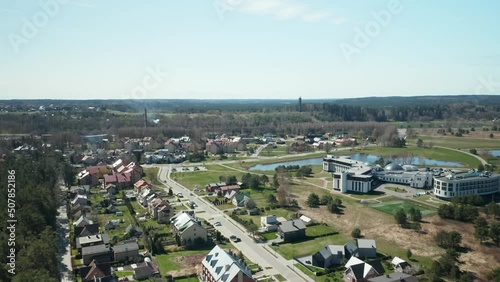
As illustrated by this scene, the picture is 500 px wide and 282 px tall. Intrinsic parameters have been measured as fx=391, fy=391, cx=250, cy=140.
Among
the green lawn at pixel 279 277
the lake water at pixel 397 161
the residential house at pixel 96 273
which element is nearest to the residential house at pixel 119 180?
the lake water at pixel 397 161

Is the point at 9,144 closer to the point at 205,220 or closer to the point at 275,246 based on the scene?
the point at 205,220

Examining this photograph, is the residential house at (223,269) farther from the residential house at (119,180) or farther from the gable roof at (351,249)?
the residential house at (119,180)

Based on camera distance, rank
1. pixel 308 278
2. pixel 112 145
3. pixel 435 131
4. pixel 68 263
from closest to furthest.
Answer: pixel 308 278 < pixel 68 263 < pixel 112 145 < pixel 435 131

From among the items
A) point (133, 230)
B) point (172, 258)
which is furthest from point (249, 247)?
point (133, 230)

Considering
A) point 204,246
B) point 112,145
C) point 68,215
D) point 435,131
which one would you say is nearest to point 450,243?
point 204,246

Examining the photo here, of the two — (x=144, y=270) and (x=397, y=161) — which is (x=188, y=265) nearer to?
(x=144, y=270)

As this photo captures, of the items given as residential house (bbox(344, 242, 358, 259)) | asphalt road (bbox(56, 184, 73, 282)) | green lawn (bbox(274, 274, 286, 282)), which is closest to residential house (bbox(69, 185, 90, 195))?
asphalt road (bbox(56, 184, 73, 282))

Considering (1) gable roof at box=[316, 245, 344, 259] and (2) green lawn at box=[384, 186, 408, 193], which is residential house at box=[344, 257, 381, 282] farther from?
(2) green lawn at box=[384, 186, 408, 193]
